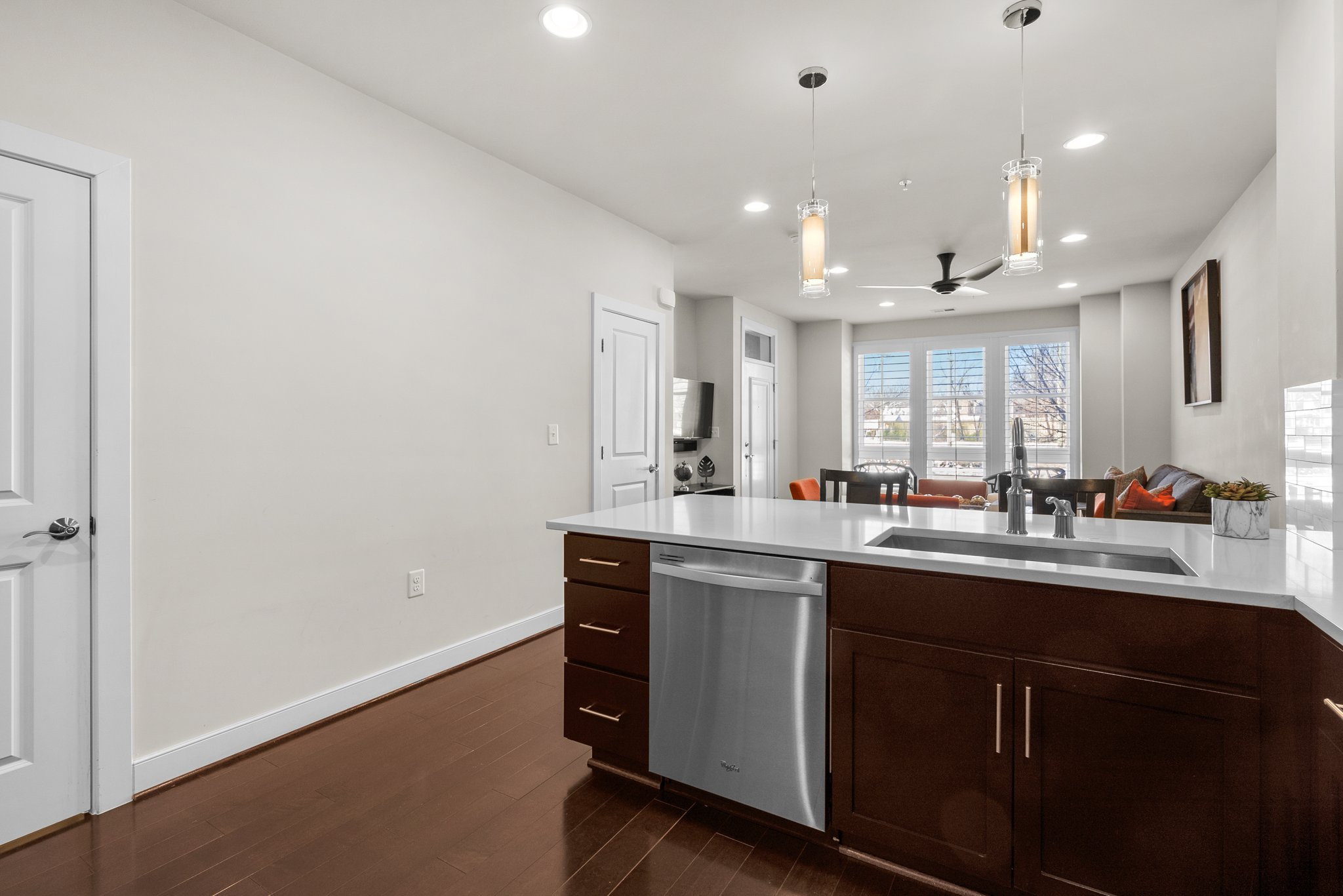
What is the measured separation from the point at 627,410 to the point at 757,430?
3322mm

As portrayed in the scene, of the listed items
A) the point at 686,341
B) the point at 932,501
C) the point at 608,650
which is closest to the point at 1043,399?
the point at 686,341

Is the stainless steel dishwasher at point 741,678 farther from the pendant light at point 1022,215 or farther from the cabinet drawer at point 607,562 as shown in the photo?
the pendant light at point 1022,215

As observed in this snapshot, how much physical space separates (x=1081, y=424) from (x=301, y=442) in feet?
24.1

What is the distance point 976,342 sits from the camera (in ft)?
26.2

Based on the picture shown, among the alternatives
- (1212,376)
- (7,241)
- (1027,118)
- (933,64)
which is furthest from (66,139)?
(1212,376)

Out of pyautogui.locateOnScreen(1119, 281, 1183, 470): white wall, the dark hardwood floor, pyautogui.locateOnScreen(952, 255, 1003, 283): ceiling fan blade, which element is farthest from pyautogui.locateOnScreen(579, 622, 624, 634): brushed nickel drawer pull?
pyautogui.locateOnScreen(1119, 281, 1183, 470): white wall

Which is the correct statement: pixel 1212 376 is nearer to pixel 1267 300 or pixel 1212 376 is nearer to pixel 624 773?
pixel 1267 300

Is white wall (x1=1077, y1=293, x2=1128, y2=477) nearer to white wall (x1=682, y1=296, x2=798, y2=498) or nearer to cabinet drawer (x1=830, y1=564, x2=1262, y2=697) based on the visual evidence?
white wall (x1=682, y1=296, x2=798, y2=498)

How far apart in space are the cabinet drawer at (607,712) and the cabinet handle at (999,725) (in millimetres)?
996

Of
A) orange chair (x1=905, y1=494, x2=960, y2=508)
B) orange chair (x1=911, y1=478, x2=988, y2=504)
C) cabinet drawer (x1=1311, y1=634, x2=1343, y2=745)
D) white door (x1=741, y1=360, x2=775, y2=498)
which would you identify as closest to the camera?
cabinet drawer (x1=1311, y1=634, x2=1343, y2=745)

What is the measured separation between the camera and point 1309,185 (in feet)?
5.89

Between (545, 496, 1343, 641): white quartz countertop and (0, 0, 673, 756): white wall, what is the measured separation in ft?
3.72

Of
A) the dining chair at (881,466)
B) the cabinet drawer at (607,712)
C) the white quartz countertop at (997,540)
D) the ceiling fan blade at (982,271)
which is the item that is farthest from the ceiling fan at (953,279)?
the cabinet drawer at (607,712)

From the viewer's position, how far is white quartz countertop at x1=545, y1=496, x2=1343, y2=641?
1.31m
